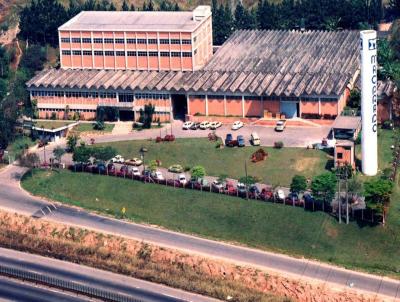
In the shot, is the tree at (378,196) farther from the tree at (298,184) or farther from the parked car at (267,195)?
the parked car at (267,195)

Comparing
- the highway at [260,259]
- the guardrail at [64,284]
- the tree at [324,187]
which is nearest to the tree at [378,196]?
the tree at [324,187]

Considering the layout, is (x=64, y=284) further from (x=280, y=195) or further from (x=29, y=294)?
(x=280, y=195)

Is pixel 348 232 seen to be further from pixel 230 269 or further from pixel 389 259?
pixel 230 269

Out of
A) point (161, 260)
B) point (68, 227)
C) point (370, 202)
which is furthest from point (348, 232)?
point (68, 227)

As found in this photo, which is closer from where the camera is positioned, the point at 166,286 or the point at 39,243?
the point at 166,286

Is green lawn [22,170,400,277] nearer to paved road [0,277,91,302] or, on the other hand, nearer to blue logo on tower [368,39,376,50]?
blue logo on tower [368,39,376,50]

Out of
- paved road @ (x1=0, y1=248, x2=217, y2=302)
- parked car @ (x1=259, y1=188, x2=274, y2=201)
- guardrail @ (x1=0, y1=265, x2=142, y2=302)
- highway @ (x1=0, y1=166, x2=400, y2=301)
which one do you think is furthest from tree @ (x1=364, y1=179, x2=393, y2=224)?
guardrail @ (x1=0, y1=265, x2=142, y2=302)
